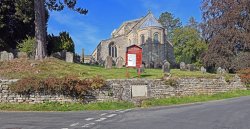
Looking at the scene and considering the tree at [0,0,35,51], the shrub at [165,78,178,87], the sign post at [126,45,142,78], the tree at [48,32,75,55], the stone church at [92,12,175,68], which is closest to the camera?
the shrub at [165,78,178,87]

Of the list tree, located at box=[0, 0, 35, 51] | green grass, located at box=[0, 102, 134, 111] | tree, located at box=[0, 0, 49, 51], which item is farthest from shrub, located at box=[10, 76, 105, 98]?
tree, located at box=[0, 0, 35, 51]

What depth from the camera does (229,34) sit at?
4281 centimetres

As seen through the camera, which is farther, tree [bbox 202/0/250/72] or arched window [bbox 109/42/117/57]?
arched window [bbox 109/42/117/57]

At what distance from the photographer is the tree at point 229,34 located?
4291 cm

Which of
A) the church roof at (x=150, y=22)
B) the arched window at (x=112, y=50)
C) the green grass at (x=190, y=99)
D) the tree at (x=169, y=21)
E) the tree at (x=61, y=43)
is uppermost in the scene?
the tree at (x=169, y=21)

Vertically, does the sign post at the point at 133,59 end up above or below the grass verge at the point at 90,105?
above

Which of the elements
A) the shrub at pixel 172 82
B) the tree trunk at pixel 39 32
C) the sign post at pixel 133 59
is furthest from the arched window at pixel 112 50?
the shrub at pixel 172 82

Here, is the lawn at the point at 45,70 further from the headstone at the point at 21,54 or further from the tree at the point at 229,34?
→ the tree at the point at 229,34

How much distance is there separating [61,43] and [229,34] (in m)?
20.3

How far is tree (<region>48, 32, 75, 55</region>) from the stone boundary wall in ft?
48.1

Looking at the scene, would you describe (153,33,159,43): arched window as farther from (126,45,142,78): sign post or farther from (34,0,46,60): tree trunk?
(126,45,142,78): sign post

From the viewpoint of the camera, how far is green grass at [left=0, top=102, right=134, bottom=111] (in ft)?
62.6

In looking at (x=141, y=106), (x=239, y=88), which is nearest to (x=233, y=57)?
(x=239, y=88)

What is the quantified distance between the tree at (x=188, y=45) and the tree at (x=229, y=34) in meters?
7.51
